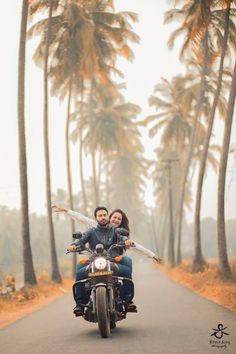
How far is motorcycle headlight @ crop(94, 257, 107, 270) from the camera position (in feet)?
22.6

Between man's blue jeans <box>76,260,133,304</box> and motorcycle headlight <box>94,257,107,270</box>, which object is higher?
motorcycle headlight <box>94,257,107,270</box>

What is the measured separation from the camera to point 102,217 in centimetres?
750

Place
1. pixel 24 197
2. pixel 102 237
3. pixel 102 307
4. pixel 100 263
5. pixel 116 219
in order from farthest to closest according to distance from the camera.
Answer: pixel 24 197 < pixel 116 219 < pixel 102 237 < pixel 100 263 < pixel 102 307

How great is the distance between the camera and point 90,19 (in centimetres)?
2645

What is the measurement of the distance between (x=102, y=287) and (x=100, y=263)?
12.2 inches

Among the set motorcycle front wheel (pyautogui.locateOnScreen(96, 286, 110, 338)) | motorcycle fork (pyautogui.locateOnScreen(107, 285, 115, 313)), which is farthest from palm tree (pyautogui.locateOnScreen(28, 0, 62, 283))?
motorcycle front wheel (pyautogui.locateOnScreen(96, 286, 110, 338))

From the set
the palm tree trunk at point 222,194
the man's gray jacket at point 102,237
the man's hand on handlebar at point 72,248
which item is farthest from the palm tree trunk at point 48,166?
the man's hand on handlebar at point 72,248

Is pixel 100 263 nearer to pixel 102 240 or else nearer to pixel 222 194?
pixel 102 240

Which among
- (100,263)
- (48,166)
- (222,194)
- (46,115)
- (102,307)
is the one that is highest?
(46,115)

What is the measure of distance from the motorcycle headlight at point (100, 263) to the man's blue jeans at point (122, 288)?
40 centimetres

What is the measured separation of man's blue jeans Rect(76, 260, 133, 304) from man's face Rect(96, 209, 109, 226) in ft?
2.05

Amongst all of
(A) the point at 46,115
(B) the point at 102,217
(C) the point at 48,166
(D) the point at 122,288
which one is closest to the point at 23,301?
(D) the point at 122,288

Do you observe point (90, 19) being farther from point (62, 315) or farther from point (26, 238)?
point (62, 315)

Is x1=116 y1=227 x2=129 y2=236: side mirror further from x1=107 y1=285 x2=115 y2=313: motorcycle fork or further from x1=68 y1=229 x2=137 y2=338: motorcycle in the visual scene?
x1=107 y1=285 x2=115 y2=313: motorcycle fork
